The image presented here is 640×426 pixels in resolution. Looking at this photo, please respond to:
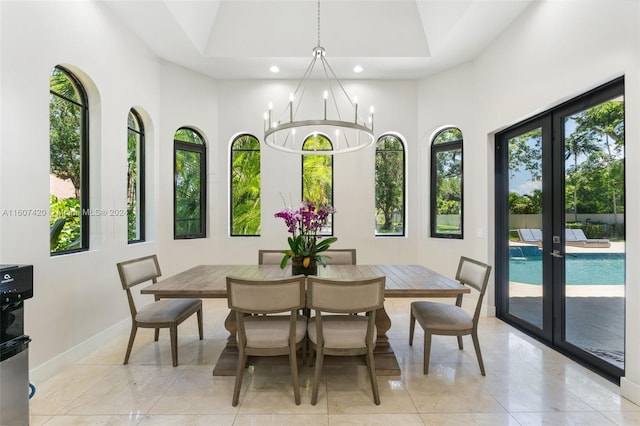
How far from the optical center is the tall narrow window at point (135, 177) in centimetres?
365

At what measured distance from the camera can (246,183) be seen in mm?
4812

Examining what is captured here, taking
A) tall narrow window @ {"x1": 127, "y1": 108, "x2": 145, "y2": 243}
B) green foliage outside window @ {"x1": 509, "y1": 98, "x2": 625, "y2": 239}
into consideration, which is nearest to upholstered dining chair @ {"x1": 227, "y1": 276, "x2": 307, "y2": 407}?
tall narrow window @ {"x1": 127, "y1": 108, "x2": 145, "y2": 243}

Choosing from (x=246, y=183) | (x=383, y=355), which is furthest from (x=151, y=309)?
(x=246, y=183)

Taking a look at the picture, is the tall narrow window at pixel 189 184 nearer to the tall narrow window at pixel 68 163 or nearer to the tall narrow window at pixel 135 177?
the tall narrow window at pixel 135 177

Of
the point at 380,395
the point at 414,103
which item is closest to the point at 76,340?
the point at 380,395

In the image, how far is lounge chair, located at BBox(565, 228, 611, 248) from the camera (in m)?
2.46

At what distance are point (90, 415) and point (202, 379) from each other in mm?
698

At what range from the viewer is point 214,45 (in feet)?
13.0

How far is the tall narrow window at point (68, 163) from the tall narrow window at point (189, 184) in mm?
1364

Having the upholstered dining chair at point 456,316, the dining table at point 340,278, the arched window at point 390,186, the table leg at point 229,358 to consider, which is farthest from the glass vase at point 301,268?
the arched window at point 390,186

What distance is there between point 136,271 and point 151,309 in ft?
1.21

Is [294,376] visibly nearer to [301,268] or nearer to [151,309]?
[301,268]

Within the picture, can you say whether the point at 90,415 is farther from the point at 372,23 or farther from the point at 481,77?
the point at 481,77

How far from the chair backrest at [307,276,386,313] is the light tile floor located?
2.24ft
